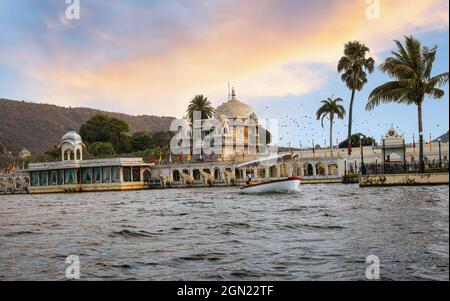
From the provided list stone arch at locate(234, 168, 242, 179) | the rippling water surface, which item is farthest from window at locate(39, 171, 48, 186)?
the rippling water surface

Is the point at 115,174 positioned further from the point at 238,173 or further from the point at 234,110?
the point at 234,110

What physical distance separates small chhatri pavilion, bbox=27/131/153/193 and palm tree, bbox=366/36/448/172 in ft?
165

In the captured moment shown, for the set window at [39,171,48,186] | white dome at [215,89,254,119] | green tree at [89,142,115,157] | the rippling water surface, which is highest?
white dome at [215,89,254,119]

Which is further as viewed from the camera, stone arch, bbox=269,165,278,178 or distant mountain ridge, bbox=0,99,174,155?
distant mountain ridge, bbox=0,99,174,155

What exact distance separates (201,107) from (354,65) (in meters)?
41.2

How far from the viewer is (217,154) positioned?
9000 centimetres

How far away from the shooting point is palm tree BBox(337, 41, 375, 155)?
62.0 meters

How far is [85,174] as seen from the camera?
273ft

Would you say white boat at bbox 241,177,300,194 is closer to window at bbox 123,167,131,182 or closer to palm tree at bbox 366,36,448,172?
palm tree at bbox 366,36,448,172

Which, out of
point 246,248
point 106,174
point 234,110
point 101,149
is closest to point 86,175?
point 106,174

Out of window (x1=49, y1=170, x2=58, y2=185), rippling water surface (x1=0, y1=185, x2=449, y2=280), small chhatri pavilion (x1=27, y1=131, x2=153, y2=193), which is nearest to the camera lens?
rippling water surface (x1=0, y1=185, x2=449, y2=280)

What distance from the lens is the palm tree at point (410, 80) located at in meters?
36.9
